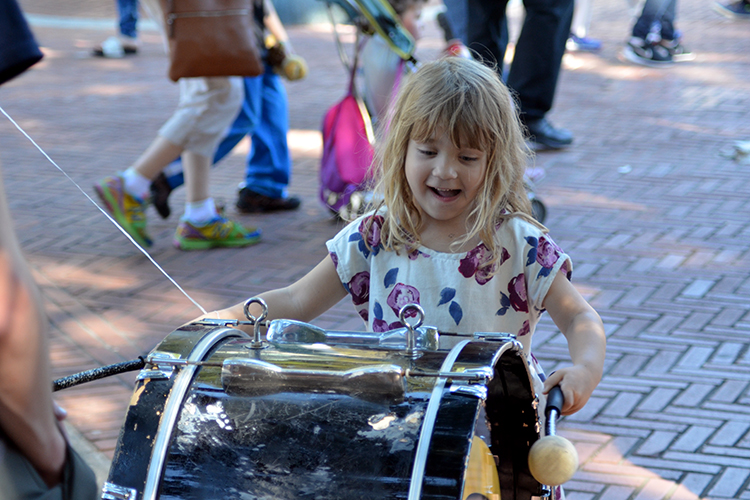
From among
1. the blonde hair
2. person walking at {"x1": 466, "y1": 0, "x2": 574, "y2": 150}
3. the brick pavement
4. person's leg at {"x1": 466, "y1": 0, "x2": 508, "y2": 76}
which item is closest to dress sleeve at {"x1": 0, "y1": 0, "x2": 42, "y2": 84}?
the blonde hair

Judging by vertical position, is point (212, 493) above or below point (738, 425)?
above

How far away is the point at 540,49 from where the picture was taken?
4738mm

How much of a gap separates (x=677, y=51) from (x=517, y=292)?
7596 millimetres

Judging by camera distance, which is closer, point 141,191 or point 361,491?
point 361,491

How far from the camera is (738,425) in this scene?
2549mm

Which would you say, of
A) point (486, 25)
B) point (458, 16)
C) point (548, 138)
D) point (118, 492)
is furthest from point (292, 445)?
point (548, 138)

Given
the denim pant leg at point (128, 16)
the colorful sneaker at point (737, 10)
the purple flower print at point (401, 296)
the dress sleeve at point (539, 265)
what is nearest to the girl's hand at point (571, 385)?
the dress sleeve at point (539, 265)

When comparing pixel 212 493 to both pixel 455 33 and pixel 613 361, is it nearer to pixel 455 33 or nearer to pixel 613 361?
Answer: pixel 613 361

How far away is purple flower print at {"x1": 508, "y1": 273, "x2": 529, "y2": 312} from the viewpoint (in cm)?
176

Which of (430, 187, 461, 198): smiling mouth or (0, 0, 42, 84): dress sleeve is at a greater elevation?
(0, 0, 42, 84): dress sleeve

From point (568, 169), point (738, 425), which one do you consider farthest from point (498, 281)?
point (568, 169)

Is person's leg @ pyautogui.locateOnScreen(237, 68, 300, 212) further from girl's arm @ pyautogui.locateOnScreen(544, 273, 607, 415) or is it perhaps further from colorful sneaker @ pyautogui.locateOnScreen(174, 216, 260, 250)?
girl's arm @ pyautogui.locateOnScreen(544, 273, 607, 415)

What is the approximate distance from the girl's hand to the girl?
101 millimetres

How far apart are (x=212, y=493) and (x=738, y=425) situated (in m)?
1.90
